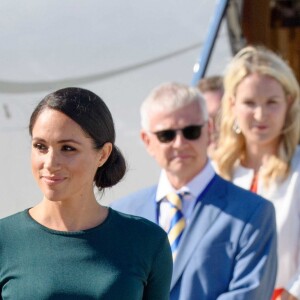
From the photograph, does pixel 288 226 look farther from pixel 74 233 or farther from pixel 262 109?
pixel 74 233

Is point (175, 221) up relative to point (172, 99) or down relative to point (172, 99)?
down

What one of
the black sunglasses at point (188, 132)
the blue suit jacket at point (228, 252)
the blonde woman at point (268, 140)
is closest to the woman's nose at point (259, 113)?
the blonde woman at point (268, 140)

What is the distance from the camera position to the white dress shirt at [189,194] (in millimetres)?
3951

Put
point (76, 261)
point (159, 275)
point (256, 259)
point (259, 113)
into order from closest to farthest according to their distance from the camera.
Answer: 1. point (76, 261)
2. point (159, 275)
3. point (256, 259)
4. point (259, 113)

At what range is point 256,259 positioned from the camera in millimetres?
3748

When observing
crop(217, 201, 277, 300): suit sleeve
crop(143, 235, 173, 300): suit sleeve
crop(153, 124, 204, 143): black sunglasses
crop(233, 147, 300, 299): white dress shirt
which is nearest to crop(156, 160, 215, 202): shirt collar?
crop(153, 124, 204, 143): black sunglasses

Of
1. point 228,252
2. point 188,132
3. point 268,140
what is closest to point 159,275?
point 228,252

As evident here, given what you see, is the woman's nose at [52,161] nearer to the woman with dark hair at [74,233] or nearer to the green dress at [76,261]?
the woman with dark hair at [74,233]

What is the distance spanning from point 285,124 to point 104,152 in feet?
5.52

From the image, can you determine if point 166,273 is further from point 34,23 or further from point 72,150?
point 34,23

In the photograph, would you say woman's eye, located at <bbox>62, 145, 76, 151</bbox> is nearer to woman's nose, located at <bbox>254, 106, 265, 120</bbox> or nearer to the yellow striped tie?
the yellow striped tie

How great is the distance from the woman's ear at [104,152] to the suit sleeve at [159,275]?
0.88 ft

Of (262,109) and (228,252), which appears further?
(262,109)

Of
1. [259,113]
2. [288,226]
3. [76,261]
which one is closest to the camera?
[76,261]
